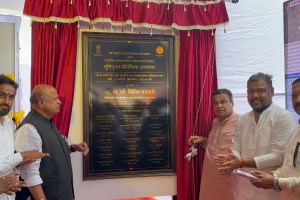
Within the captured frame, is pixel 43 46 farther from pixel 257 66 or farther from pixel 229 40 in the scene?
pixel 257 66

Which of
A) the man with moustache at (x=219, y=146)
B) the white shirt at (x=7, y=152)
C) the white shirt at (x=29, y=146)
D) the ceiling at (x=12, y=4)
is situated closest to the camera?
the white shirt at (x=7, y=152)

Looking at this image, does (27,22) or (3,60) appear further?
(27,22)

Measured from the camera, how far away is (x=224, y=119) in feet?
9.75

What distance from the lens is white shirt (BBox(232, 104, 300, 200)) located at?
86.0 inches

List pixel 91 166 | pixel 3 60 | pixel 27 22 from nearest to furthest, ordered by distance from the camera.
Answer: pixel 3 60 → pixel 91 166 → pixel 27 22

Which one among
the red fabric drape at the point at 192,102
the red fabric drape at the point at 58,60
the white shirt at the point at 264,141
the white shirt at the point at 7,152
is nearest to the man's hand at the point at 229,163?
the white shirt at the point at 264,141

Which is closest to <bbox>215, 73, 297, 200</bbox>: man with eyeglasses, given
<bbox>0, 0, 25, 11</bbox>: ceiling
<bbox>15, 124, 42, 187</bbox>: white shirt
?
<bbox>15, 124, 42, 187</bbox>: white shirt

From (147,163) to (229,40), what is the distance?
153 cm

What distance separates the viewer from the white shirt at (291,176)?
5.90ft

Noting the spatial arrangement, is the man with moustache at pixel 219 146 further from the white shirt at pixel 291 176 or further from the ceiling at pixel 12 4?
the ceiling at pixel 12 4

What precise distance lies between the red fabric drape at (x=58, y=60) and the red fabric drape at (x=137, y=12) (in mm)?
104

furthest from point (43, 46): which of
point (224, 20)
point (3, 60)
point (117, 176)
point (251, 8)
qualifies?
point (251, 8)

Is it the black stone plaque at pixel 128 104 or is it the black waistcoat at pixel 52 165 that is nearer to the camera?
the black waistcoat at pixel 52 165

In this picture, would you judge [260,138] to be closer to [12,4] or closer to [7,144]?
[7,144]
